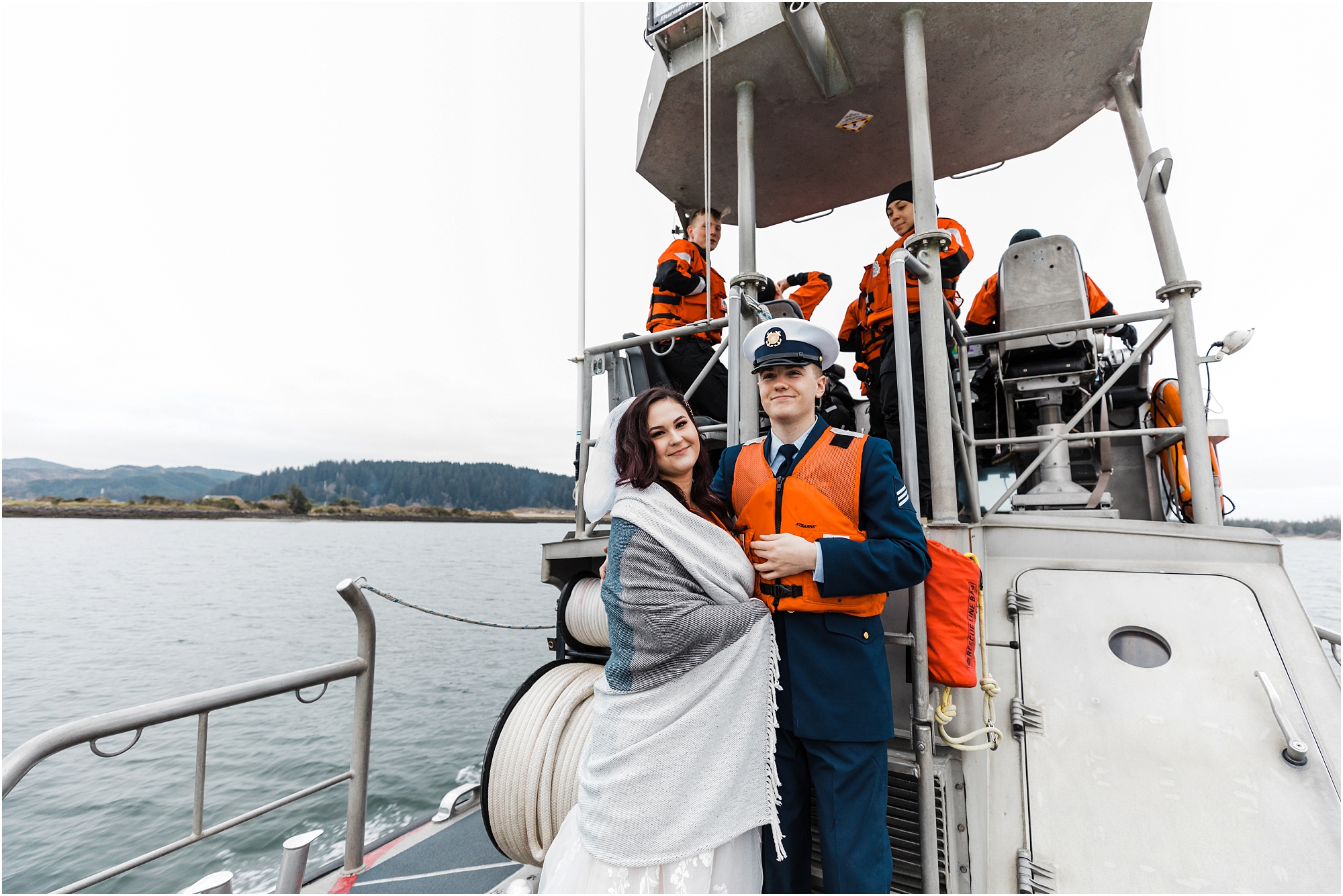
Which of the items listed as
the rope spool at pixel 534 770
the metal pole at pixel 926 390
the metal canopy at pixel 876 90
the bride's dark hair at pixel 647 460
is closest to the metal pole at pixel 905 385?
the metal pole at pixel 926 390

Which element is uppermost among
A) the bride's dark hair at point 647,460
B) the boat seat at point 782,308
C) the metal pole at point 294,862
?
the boat seat at point 782,308

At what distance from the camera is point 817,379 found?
182cm

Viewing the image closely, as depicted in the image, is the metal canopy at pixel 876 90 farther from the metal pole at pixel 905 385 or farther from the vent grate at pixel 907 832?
the vent grate at pixel 907 832

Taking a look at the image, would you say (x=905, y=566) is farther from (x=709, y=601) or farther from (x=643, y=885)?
(x=643, y=885)

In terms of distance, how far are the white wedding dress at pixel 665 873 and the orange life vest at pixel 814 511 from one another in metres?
0.64

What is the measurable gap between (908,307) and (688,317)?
4.58 ft

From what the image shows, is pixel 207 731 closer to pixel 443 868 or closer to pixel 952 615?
pixel 443 868

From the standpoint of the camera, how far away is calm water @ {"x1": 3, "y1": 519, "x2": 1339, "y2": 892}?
5547 mm

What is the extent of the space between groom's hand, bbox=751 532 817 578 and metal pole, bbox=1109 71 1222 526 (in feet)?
8.41

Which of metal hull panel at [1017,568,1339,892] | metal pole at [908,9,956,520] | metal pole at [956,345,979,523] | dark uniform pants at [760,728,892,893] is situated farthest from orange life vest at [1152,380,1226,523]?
dark uniform pants at [760,728,892,893]

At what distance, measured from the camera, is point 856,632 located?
5.16 ft

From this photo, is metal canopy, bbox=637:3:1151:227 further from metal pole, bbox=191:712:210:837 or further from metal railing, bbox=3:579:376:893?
metal pole, bbox=191:712:210:837

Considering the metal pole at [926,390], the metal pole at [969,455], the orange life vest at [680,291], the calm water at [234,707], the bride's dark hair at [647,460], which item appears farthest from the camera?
the calm water at [234,707]

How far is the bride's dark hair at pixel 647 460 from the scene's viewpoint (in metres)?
1.60
